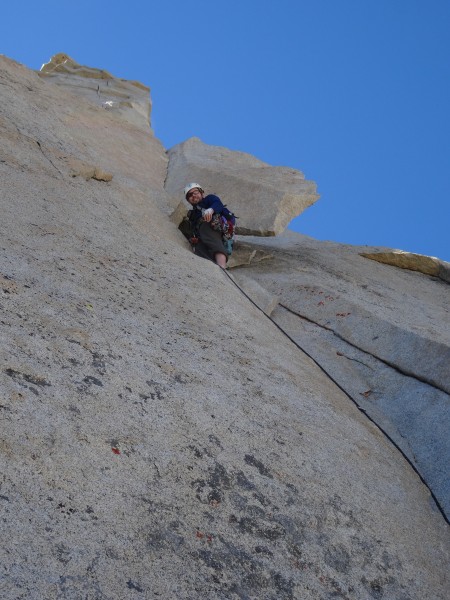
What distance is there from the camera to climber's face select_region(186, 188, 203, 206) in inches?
368

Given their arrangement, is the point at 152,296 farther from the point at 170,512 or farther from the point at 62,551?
the point at 62,551

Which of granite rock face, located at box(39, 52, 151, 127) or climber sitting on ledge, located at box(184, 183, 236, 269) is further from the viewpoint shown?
granite rock face, located at box(39, 52, 151, 127)

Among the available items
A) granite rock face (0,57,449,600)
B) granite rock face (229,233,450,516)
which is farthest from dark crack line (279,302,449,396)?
granite rock face (0,57,449,600)

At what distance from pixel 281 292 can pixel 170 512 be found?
16.8 ft

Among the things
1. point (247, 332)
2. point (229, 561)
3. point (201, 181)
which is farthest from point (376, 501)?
point (201, 181)

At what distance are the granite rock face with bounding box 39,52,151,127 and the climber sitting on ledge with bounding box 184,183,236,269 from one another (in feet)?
26.1

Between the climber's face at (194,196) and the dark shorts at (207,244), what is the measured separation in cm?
71

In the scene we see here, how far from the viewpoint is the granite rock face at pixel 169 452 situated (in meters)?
Answer: 2.80

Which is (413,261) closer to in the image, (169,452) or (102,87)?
(169,452)

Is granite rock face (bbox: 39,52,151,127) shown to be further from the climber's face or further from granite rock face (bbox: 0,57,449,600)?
granite rock face (bbox: 0,57,449,600)

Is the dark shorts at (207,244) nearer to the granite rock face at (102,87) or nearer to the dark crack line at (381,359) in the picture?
the dark crack line at (381,359)

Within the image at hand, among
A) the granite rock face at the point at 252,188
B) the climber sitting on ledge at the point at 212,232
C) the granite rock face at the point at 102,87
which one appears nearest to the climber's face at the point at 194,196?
the climber sitting on ledge at the point at 212,232

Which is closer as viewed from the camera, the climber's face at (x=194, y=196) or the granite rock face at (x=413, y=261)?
the climber's face at (x=194, y=196)

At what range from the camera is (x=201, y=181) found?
38.8ft
